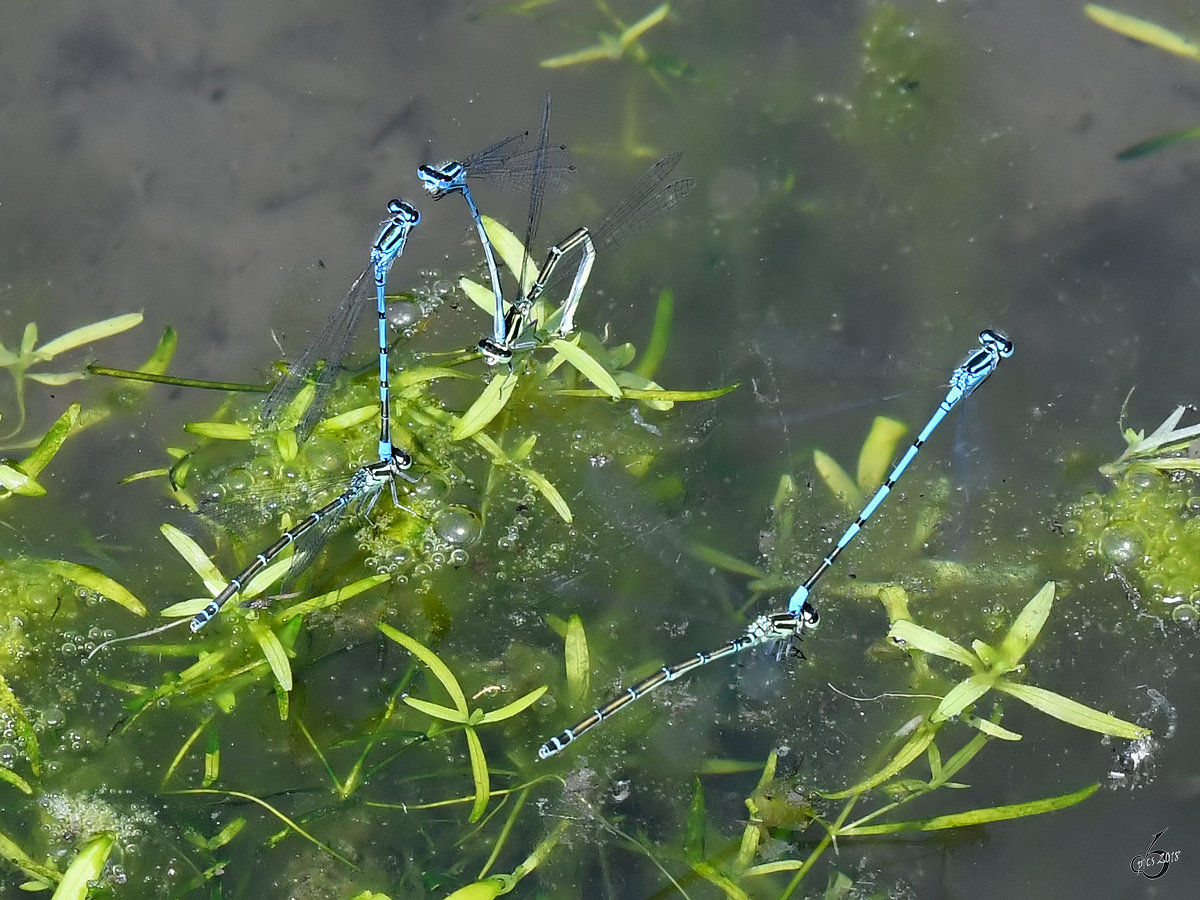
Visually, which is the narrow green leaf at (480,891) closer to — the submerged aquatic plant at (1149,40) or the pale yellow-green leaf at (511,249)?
the pale yellow-green leaf at (511,249)

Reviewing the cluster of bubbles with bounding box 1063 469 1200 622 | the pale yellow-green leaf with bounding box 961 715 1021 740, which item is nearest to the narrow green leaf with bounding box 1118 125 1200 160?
the cluster of bubbles with bounding box 1063 469 1200 622

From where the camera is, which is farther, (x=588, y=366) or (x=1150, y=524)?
(x=1150, y=524)

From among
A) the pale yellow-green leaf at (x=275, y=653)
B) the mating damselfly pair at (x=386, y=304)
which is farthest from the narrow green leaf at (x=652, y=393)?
the pale yellow-green leaf at (x=275, y=653)

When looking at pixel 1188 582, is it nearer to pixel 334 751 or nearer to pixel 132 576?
pixel 334 751

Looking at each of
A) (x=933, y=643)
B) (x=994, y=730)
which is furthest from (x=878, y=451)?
(x=994, y=730)

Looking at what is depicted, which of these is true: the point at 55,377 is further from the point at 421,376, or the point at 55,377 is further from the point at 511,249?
the point at 511,249

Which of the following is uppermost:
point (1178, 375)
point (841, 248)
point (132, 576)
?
point (841, 248)

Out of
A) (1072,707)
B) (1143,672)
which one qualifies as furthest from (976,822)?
(1143,672)
